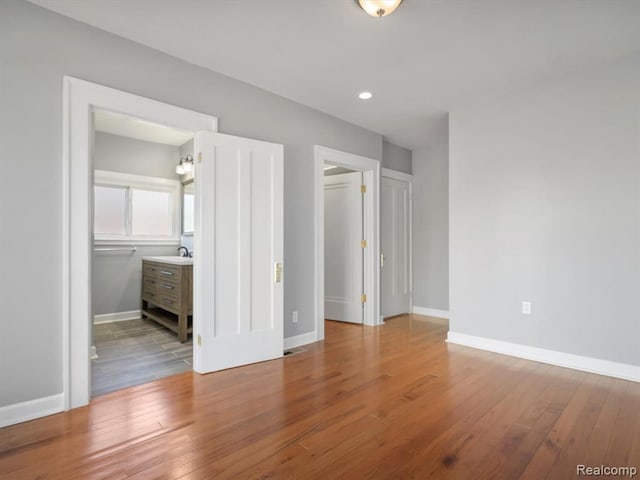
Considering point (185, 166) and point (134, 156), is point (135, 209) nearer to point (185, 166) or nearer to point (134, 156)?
point (134, 156)

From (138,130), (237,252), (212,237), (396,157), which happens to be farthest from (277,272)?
(138,130)

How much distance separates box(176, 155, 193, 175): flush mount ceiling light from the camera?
529 centimetres

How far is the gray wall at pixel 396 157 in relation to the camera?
5.24m

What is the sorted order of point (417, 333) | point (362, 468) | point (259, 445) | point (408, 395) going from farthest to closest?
point (417, 333) < point (408, 395) < point (259, 445) < point (362, 468)

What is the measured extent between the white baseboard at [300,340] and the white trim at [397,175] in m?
2.64

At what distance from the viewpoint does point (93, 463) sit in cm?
174

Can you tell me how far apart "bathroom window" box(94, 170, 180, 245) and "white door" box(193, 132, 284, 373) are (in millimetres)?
3034

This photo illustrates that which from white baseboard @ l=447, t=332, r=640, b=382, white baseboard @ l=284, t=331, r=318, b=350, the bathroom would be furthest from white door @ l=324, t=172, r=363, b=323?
the bathroom

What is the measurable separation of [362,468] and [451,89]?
3425mm

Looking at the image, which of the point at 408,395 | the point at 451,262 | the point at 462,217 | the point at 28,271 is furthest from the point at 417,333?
the point at 28,271

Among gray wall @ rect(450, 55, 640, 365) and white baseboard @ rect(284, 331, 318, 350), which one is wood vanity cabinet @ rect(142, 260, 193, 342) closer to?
white baseboard @ rect(284, 331, 318, 350)

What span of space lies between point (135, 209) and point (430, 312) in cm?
504

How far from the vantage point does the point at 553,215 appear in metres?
3.26

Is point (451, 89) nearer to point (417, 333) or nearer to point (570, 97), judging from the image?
point (570, 97)
